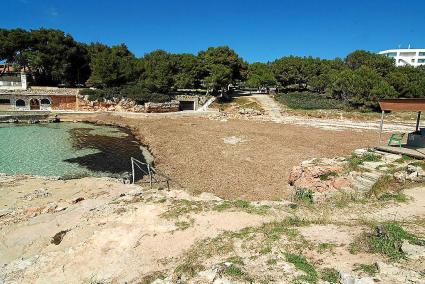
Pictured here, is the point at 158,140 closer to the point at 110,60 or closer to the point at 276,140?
the point at 276,140

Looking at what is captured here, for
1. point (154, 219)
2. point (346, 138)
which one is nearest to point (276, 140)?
point (346, 138)

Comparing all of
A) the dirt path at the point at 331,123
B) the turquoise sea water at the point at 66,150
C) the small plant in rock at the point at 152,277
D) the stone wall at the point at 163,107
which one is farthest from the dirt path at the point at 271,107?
the small plant in rock at the point at 152,277

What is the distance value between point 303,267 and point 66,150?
27.9m

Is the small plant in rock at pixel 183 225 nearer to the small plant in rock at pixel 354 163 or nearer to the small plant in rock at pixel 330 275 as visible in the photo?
the small plant in rock at pixel 330 275

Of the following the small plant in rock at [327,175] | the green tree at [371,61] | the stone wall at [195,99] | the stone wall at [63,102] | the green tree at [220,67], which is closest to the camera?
the small plant in rock at [327,175]

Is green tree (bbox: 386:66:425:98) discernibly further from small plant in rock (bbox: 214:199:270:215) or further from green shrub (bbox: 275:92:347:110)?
small plant in rock (bbox: 214:199:270:215)

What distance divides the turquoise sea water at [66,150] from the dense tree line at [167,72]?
58.4 feet

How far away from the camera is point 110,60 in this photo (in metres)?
64.4

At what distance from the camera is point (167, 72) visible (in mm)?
67125

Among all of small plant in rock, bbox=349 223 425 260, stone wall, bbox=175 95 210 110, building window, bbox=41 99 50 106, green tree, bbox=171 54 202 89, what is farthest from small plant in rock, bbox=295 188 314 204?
building window, bbox=41 99 50 106

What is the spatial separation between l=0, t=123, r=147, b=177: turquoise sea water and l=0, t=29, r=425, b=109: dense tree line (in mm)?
17808

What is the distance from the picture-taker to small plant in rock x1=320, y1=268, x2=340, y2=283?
8.09 m

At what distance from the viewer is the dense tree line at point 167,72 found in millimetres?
57562

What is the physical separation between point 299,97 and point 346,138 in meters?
32.2
